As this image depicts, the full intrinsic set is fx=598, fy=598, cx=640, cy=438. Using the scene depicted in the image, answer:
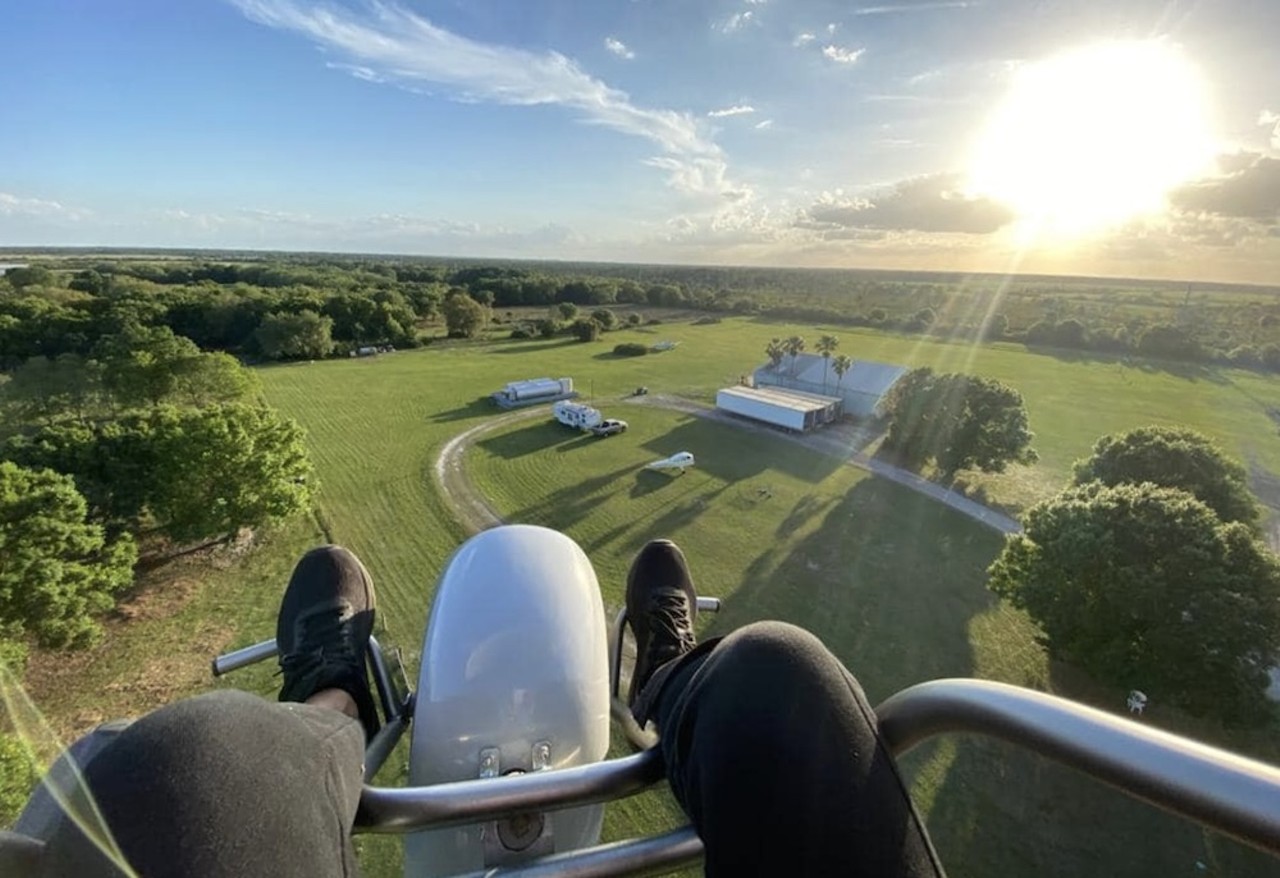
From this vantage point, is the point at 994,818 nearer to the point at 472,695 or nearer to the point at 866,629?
the point at 866,629

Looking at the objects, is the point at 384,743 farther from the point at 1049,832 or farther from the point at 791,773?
the point at 1049,832

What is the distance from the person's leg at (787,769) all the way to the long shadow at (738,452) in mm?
24626

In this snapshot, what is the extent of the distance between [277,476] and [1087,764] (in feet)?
72.2

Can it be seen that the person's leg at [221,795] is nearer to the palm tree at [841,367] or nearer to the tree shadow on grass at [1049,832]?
the tree shadow on grass at [1049,832]

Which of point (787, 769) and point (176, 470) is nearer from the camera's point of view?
point (787, 769)

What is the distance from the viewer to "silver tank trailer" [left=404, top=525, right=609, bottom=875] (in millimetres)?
2582

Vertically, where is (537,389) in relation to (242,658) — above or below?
below

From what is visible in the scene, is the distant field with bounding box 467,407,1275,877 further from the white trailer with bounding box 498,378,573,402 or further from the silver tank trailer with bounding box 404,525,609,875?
the silver tank trailer with bounding box 404,525,609,875

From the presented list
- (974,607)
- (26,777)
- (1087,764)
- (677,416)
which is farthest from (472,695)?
(677,416)

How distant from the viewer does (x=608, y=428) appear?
3212 cm

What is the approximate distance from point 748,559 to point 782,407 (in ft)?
53.0

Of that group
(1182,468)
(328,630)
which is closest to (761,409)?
(1182,468)

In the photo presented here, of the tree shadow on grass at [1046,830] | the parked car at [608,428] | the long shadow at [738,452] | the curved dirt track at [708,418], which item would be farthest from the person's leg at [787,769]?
the parked car at [608,428]

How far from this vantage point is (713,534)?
68.9 feet
